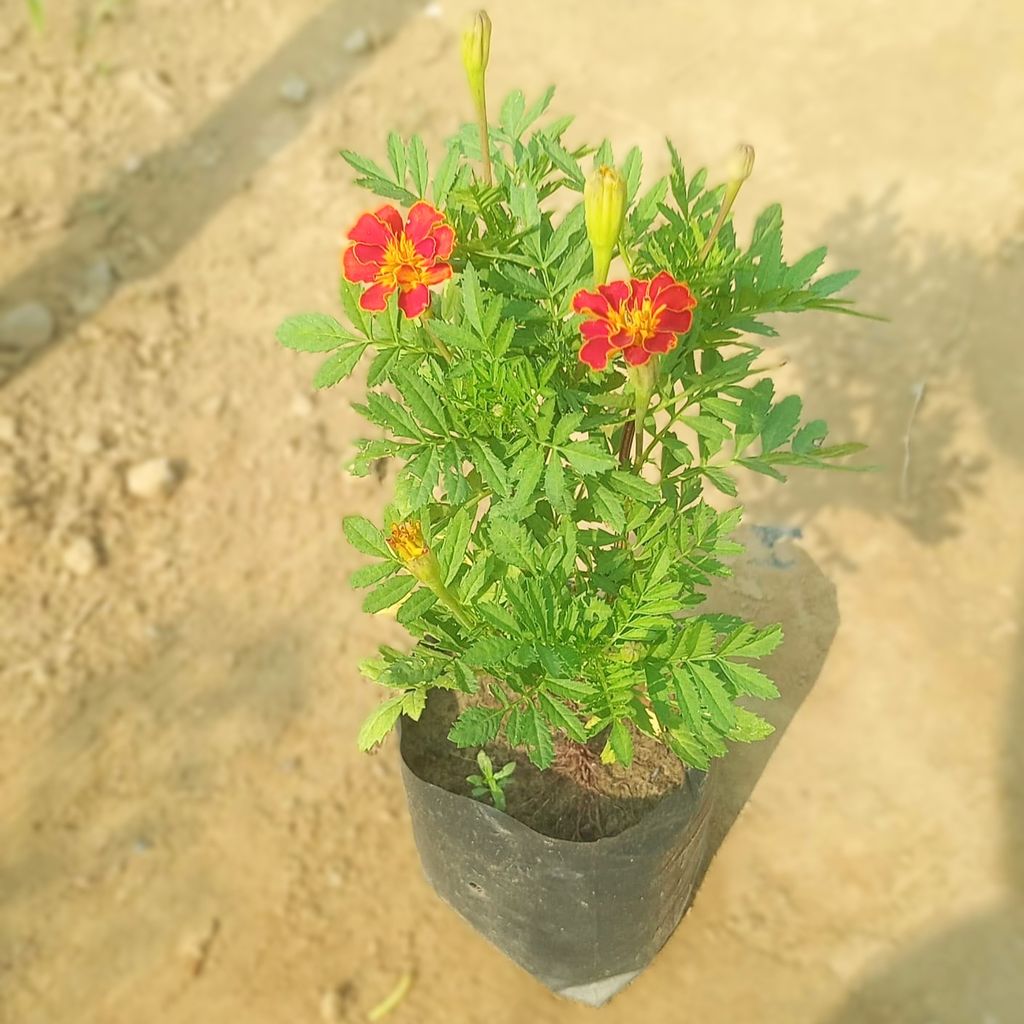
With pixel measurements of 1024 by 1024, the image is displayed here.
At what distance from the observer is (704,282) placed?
110 cm

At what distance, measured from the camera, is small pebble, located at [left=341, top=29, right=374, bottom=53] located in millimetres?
3922

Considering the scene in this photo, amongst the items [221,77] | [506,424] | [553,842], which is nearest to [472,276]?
[506,424]

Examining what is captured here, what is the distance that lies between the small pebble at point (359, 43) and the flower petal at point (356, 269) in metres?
3.31

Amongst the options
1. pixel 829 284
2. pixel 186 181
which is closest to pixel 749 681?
pixel 829 284

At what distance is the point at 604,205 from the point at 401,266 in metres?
0.21

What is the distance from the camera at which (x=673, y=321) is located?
96 centimetres

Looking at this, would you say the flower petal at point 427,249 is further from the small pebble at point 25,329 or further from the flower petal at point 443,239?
the small pebble at point 25,329

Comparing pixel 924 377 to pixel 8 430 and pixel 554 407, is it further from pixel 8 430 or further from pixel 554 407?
pixel 8 430

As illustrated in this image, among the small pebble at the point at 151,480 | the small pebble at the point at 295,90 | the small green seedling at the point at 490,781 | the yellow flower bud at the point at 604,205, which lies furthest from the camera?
the small pebble at the point at 295,90

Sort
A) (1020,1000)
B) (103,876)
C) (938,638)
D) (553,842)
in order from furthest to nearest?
(938,638) < (103,876) < (1020,1000) < (553,842)

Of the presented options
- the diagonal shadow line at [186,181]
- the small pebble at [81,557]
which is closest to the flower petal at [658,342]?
the small pebble at [81,557]

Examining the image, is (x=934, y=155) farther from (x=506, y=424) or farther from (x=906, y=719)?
(x=506, y=424)

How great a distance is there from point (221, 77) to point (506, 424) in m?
3.33

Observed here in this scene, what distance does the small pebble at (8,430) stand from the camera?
281 cm
